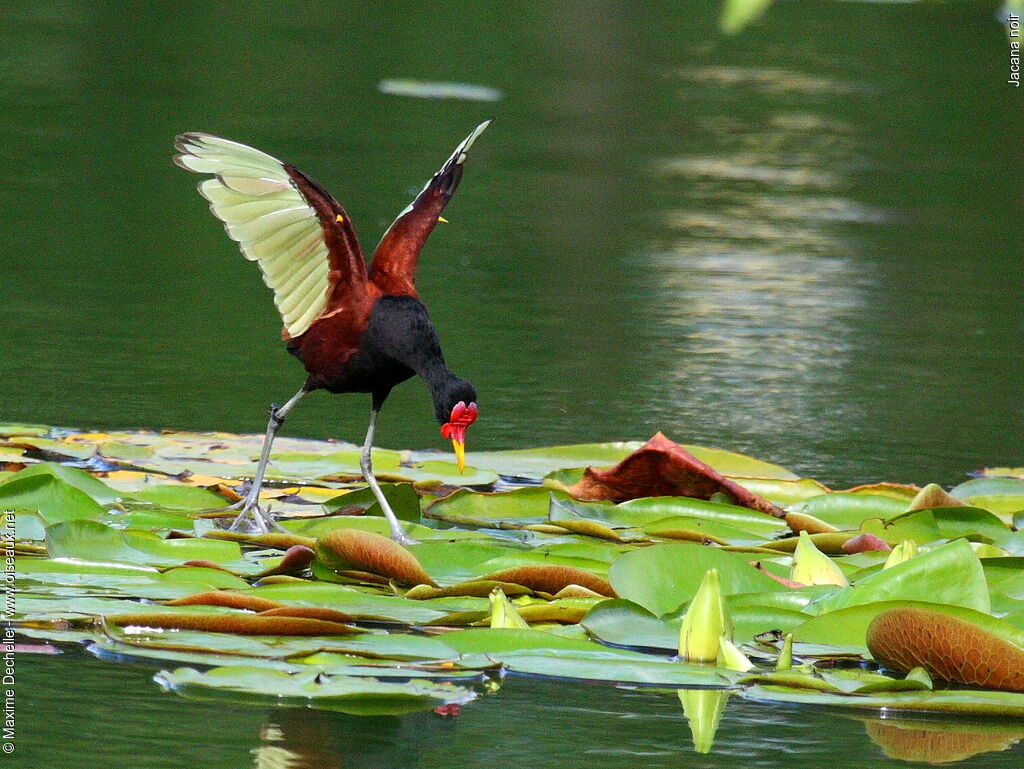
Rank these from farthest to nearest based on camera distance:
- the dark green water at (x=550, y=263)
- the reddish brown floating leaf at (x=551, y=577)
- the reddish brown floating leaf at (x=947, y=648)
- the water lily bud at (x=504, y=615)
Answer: the reddish brown floating leaf at (x=551, y=577) < the water lily bud at (x=504, y=615) < the reddish brown floating leaf at (x=947, y=648) < the dark green water at (x=550, y=263)

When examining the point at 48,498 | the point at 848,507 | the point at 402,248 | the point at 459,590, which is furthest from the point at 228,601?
the point at 848,507

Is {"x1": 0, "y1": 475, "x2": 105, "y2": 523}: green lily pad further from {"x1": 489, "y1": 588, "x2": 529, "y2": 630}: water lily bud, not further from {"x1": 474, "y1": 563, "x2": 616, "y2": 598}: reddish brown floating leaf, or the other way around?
{"x1": 489, "y1": 588, "x2": 529, "y2": 630}: water lily bud

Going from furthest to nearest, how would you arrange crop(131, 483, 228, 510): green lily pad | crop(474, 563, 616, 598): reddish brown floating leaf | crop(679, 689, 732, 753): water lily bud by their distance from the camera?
crop(131, 483, 228, 510): green lily pad < crop(474, 563, 616, 598): reddish brown floating leaf < crop(679, 689, 732, 753): water lily bud

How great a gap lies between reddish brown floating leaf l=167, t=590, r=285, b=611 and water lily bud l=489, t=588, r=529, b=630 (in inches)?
19.2

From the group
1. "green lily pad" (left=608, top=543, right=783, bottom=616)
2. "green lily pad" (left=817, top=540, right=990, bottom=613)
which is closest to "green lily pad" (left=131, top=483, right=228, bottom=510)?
"green lily pad" (left=608, top=543, right=783, bottom=616)

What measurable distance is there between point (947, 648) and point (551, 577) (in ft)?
3.39

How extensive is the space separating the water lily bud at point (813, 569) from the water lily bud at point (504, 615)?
2.80 ft

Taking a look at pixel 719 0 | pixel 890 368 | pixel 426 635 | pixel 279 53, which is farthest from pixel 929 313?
pixel 719 0

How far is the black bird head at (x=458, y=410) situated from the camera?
5.04 m

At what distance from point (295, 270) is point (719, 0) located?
21308 millimetres

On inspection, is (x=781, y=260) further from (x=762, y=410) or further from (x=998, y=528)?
(x=998, y=528)

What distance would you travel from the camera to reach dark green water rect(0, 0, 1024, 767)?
3.60 m

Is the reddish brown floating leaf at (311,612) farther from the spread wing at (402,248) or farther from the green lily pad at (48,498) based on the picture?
the spread wing at (402,248)

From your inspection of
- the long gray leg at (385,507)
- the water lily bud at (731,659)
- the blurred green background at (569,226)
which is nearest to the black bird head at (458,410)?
the long gray leg at (385,507)
